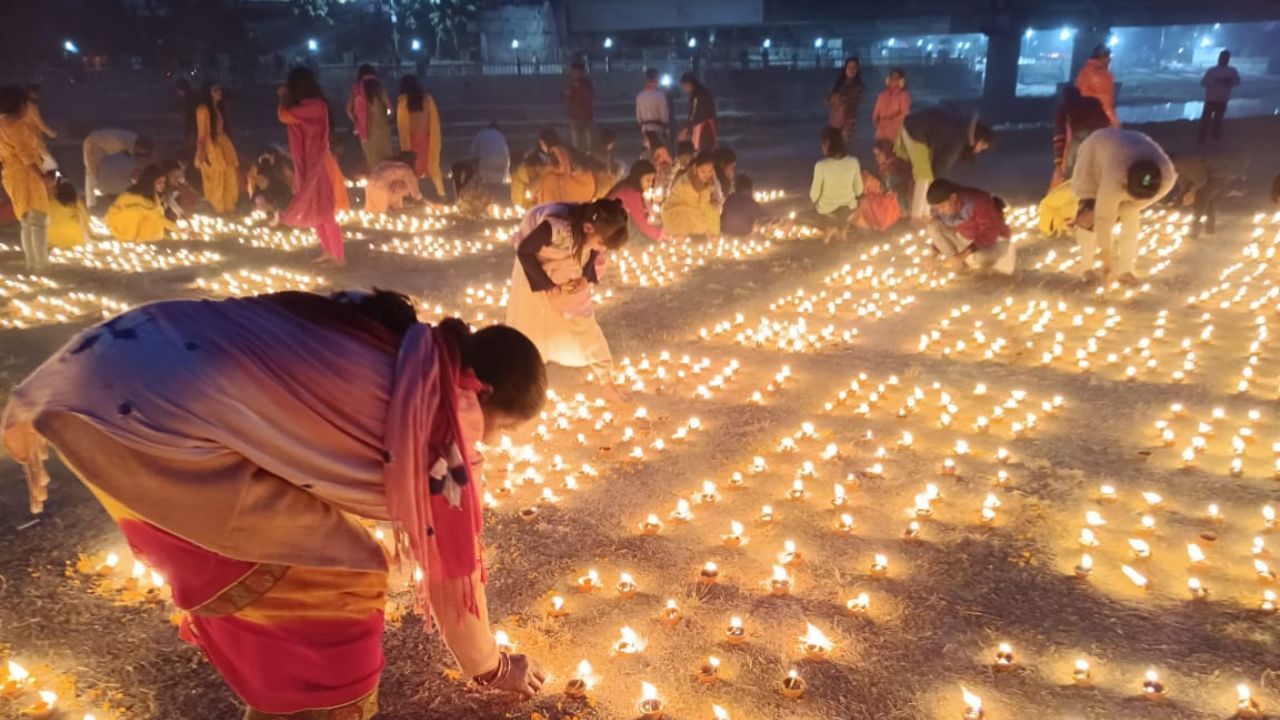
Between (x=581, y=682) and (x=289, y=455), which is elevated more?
(x=289, y=455)

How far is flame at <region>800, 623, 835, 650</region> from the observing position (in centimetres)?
356

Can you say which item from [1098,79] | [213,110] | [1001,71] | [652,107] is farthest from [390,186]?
[1001,71]

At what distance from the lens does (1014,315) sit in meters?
7.93

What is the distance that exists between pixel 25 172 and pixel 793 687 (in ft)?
31.3

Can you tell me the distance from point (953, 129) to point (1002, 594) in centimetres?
842

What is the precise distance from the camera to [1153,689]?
326 centimetres

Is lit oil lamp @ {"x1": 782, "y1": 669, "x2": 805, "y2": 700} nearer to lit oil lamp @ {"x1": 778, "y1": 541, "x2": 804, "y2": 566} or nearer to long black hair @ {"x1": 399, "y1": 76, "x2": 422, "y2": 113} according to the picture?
lit oil lamp @ {"x1": 778, "y1": 541, "x2": 804, "y2": 566}

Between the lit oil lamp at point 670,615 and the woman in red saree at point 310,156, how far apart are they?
714cm

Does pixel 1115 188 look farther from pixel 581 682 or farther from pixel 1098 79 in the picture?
pixel 581 682

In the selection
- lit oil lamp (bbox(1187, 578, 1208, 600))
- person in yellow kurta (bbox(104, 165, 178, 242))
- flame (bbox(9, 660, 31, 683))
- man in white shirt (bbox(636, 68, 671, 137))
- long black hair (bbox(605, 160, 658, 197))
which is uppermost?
man in white shirt (bbox(636, 68, 671, 137))

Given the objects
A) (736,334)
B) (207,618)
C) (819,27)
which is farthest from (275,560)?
(819,27)

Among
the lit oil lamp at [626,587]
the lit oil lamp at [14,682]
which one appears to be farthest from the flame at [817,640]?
the lit oil lamp at [14,682]

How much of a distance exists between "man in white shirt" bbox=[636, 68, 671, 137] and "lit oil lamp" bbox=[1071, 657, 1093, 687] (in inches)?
487

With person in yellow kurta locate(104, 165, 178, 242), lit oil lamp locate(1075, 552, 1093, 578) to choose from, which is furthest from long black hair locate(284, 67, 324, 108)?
lit oil lamp locate(1075, 552, 1093, 578)
